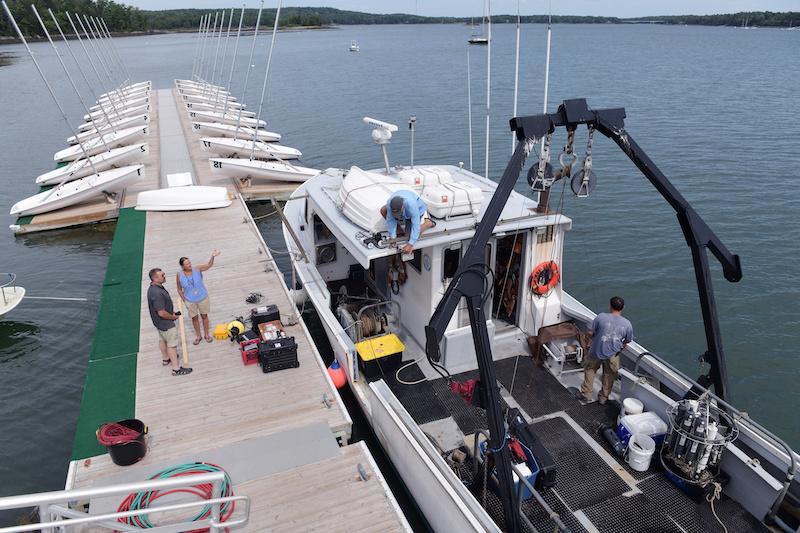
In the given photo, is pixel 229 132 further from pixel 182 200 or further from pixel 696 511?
pixel 696 511

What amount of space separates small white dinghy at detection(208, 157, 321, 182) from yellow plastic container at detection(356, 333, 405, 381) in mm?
13906

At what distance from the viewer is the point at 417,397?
7.82 meters

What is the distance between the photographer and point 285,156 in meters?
24.9

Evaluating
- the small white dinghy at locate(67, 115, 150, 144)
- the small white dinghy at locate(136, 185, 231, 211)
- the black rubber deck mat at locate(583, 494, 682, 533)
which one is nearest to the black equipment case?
the black rubber deck mat at locate(583, 494, 682, 533)

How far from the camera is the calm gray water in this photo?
1075 cm

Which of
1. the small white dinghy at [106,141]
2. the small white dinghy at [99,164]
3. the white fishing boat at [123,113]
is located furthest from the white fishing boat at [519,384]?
the white fishing boat at [123,113]

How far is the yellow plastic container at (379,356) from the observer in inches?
317

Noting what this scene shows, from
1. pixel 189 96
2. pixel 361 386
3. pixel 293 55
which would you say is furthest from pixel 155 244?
pixel 293 55

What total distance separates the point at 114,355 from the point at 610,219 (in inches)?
618

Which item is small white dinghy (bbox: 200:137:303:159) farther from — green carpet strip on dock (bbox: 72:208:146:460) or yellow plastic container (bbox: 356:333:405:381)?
yellow plastic container (bbox: 356:333:405:381)

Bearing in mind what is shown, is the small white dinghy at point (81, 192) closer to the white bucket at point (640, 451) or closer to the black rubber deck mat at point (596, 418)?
the black rubber deck mat at point (596, 418)

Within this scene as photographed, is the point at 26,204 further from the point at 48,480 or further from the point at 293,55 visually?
the point at 293,55

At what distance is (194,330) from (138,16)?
14617 cm

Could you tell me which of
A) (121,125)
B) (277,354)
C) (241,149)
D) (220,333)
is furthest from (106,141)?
(277,354)
